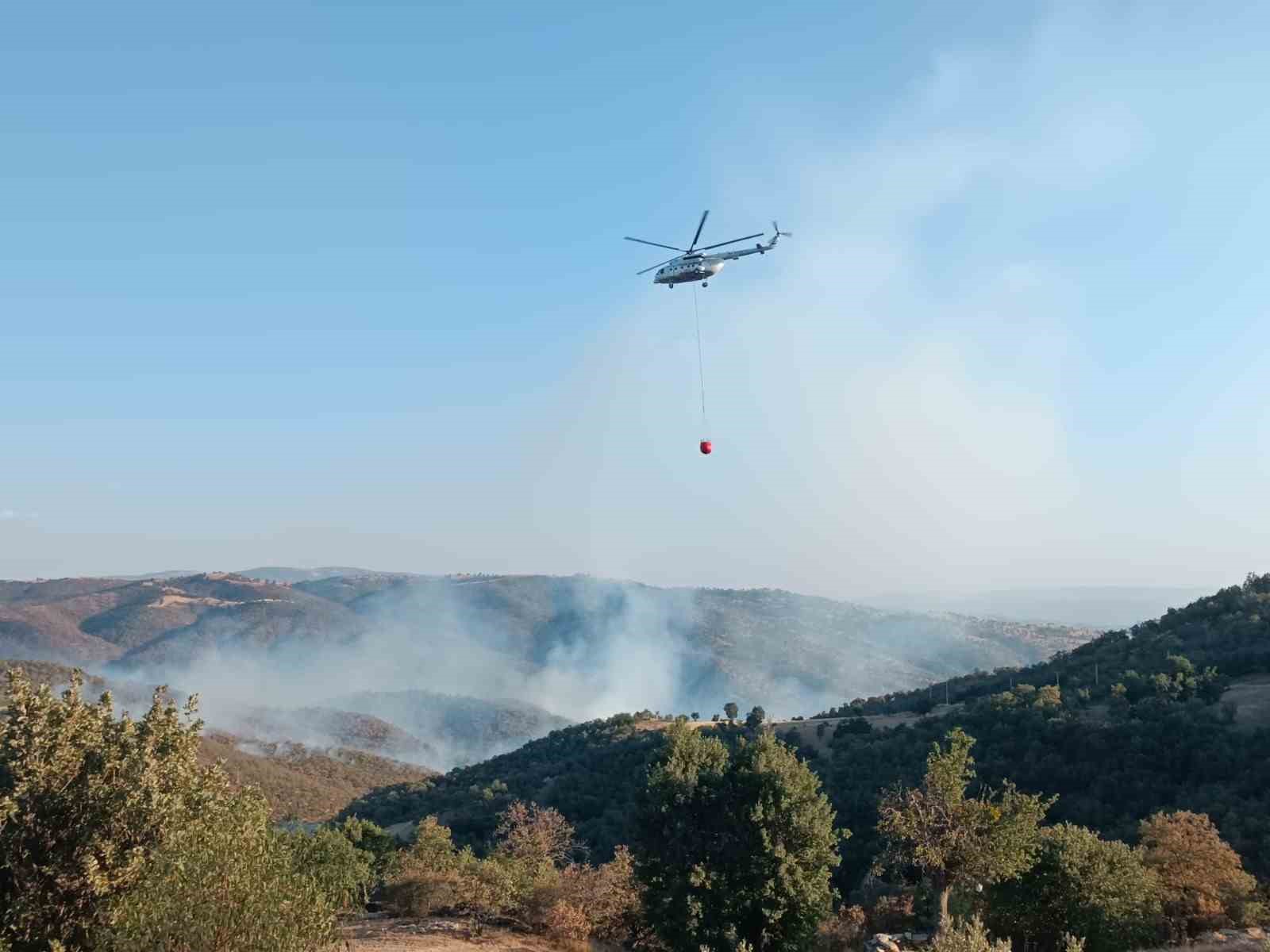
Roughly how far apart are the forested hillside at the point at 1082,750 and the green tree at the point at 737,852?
4554mm

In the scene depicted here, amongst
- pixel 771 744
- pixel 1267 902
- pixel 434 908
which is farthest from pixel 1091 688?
pixel 434 908

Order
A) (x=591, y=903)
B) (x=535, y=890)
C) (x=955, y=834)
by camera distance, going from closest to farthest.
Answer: (x=955, y=834) → (x=591, y=903) → (x=535, y=890)

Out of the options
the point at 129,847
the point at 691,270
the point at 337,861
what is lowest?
the point at 337,861

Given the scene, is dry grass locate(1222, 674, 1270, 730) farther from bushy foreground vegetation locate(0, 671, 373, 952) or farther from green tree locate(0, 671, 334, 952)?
green tree locate(0, 671, 334, 952)

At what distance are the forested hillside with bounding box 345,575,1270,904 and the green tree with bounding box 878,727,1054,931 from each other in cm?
1288

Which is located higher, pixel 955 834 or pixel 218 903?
pixel 218 903

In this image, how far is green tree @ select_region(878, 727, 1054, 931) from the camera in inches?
1090

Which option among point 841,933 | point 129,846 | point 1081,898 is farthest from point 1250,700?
point 129,846

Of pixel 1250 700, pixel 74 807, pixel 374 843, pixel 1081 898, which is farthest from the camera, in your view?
pixel 374 843

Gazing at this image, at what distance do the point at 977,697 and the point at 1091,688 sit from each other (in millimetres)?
14521

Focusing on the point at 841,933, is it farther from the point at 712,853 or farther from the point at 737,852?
the point at 712,853

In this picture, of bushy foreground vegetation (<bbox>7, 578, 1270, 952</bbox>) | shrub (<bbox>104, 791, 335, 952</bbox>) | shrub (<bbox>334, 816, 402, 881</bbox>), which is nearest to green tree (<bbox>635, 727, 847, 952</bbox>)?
bushy foreground vegetation (<bbox>7, 578, 1270, 952</bbox>)

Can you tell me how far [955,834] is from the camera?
90.9 ft

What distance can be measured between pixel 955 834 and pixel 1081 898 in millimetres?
7846
